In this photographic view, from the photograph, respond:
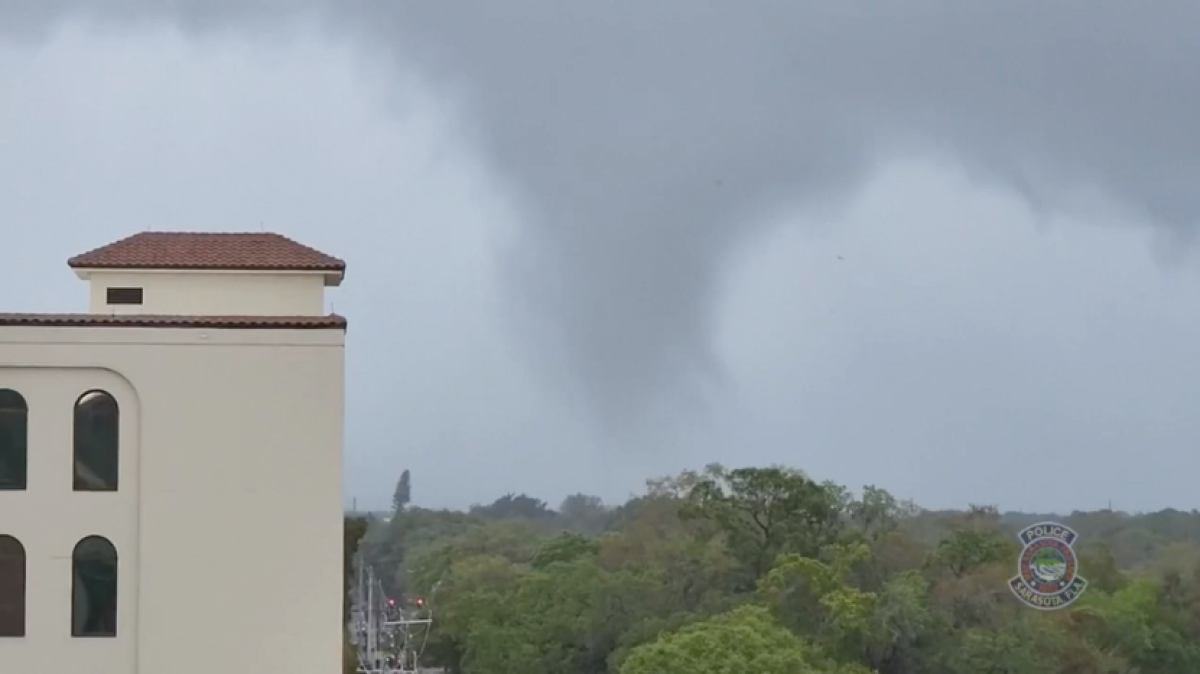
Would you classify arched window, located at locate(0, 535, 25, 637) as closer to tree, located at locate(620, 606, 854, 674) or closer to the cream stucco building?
the cream stucco building

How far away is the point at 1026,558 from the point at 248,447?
1268 inches

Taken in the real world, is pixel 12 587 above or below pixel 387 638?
above

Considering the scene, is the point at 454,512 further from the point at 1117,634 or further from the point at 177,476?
the point at 177,476

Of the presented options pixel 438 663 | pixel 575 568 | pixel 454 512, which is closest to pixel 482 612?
pixel 575 568

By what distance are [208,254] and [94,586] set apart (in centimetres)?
419

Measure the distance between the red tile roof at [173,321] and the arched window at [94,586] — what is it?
84.1 inches

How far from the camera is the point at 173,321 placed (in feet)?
58.4

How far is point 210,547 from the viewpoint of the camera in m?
17.7

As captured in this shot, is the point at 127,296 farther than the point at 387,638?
No

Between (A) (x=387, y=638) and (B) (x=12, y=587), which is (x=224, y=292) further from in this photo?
(A) (x=387, y=638)

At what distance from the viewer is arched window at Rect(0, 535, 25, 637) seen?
17.4 m

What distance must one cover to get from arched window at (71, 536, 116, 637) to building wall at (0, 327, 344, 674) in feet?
0.31

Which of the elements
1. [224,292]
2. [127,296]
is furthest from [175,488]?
[127,296]

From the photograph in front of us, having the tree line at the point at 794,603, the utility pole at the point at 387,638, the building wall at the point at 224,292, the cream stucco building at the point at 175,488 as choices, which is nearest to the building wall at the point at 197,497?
the cream stucco building at the point at 175,488
